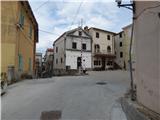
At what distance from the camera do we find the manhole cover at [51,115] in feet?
18.1

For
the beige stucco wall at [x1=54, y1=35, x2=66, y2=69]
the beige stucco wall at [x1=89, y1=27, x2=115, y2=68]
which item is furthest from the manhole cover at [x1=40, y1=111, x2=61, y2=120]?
the beige stucco wall at [x1=89, y1=27, x2=115, y2=68]

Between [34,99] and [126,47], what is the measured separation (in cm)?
3025

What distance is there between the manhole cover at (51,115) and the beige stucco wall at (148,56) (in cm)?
268

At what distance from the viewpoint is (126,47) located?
35.5 meters

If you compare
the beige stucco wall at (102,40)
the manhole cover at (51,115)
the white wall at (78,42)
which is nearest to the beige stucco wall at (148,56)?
the manhole cover at (51,115)

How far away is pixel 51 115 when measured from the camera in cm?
578

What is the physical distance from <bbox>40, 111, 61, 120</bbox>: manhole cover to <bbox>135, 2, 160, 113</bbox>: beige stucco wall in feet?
8.78

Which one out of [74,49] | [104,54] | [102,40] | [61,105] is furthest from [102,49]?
[61,105]

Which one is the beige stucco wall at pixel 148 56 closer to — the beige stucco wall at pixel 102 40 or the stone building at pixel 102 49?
the stone building at pixel 102 49

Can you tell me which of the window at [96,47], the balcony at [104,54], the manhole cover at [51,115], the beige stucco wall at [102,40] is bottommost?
the manhole cover at [51,115]

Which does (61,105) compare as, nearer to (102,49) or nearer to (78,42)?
(78,42)

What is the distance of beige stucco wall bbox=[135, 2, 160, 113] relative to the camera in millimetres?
4730

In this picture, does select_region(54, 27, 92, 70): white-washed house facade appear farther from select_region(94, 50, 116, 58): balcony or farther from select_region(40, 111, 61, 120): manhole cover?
select_region(40, 111, 61, 120): manhole cover

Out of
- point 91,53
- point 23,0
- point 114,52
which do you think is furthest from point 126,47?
point 23,0
